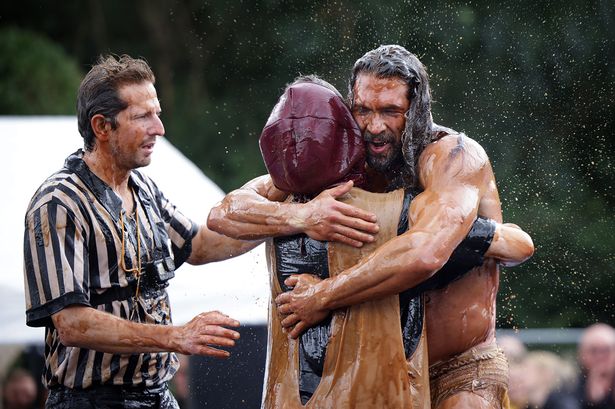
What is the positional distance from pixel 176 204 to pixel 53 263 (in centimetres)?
325

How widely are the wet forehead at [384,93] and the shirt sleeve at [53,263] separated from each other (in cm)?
137

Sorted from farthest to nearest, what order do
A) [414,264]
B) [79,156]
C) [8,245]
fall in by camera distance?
[8,245], [79,156], [414,264]

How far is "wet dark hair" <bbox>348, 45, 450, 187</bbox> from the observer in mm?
4348

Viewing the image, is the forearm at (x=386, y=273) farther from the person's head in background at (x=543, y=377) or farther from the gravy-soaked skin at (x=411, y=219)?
the person's head in background at (x=543, y=377)

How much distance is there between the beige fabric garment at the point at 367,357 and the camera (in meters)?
4.23

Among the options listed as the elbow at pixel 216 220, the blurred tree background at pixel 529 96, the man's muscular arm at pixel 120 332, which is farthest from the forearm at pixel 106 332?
the blurred tree background at pixel 529 96

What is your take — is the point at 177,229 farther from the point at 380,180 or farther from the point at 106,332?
the point at 380,180

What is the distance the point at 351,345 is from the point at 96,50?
11284mm

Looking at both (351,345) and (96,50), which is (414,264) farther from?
(96,50)

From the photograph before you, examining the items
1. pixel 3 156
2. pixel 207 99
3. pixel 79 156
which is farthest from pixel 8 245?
pixel 207 99

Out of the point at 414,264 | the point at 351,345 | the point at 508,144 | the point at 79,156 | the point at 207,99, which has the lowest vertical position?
the point at 351,345

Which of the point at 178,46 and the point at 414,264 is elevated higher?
the point at 178,46

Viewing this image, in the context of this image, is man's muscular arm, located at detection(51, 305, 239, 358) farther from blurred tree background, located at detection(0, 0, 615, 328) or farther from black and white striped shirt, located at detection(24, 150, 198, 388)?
blurred tree background, located at detection(0, 0, 615, 328)

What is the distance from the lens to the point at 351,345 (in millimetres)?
4270
